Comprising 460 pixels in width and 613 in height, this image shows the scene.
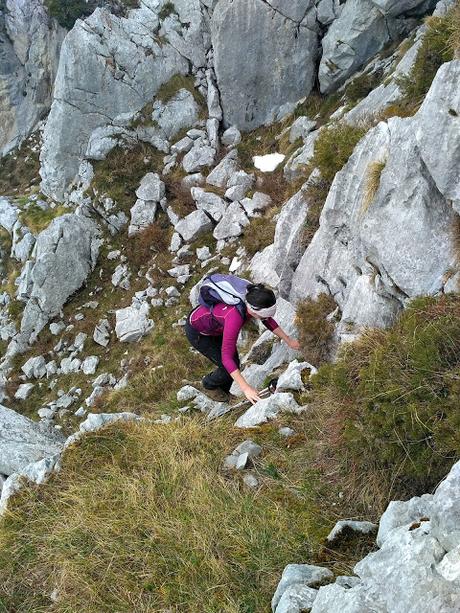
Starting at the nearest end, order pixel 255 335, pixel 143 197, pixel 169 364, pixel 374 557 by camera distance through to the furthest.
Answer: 1. pixel 374 557
2. pixel 255 335
3. pixel 169 364
4. pixel 143 197

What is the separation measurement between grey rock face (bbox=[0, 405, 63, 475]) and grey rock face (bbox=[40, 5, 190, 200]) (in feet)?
58.1

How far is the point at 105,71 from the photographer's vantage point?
22188 millimetres

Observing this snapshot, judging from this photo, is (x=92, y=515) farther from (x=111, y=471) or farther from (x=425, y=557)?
(x=425, y=557)

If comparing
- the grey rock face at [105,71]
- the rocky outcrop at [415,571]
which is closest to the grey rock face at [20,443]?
the rocky outcrop at [415,571]

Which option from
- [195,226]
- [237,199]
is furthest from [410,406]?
[195,226]

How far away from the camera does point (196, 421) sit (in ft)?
20.1

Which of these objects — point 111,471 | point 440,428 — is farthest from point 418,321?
point 111,471

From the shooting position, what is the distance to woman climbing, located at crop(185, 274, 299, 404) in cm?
602

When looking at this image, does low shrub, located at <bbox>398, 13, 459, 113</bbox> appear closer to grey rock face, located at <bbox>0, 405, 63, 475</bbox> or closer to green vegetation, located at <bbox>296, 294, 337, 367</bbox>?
green vegetation, located at <bbox>296, 294, 337, 367</bbox>

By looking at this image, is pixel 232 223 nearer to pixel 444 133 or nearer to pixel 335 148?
pixel 335 148

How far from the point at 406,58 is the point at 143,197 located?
1119cm

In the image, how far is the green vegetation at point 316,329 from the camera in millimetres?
7492

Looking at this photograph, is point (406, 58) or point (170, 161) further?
point (170, 161)

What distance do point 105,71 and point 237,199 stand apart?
10643 mm
